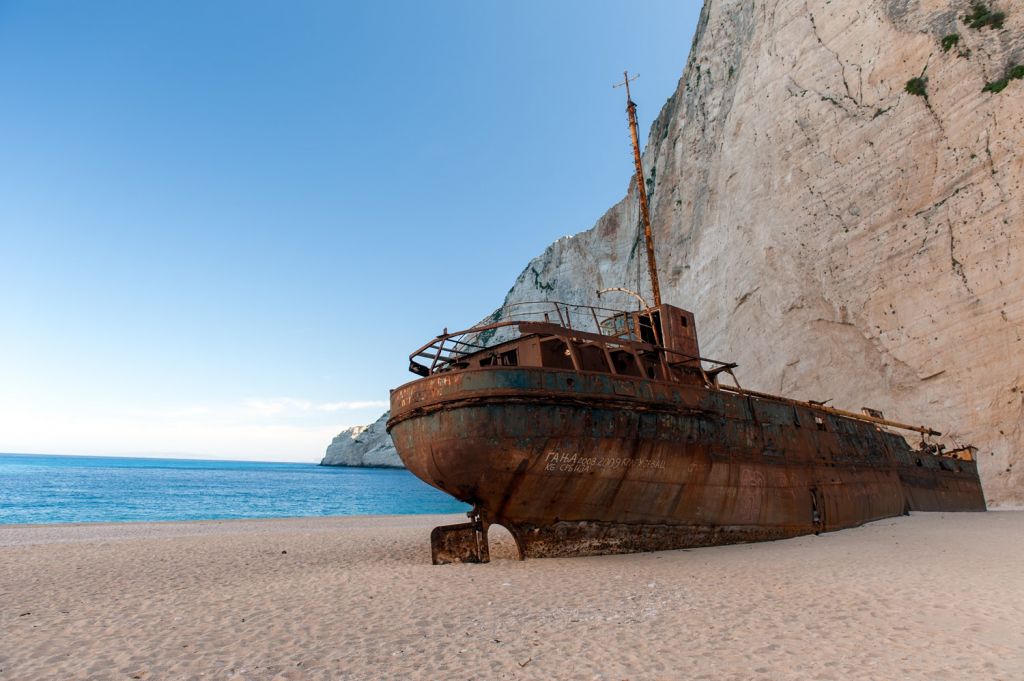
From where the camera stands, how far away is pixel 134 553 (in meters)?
14.2

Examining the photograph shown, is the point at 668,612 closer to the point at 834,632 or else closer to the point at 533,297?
the point at 834,632

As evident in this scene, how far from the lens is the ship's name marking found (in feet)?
32.8

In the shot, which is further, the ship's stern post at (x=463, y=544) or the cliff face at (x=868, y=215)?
the cliff face at (x=868, y=215)

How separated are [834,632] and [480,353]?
8180 mm

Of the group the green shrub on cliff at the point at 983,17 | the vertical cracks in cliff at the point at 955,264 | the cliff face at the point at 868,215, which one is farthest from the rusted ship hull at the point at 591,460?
the green shrub on cliff at the point at 983,17

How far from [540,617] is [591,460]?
3791 mm

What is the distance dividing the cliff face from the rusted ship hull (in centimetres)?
1684

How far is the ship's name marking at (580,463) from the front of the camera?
9.98 m

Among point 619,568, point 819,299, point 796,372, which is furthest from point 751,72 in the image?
point 619,568

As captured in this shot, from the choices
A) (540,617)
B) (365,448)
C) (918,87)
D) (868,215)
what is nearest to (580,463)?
(540,617)

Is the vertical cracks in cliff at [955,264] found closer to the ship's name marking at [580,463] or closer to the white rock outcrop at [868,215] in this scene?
the white rock outcrop at [868,215]

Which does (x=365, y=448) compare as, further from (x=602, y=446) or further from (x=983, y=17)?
(x=602, y=446)

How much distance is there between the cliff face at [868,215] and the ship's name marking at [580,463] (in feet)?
71.6

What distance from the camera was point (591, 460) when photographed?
403 inches
